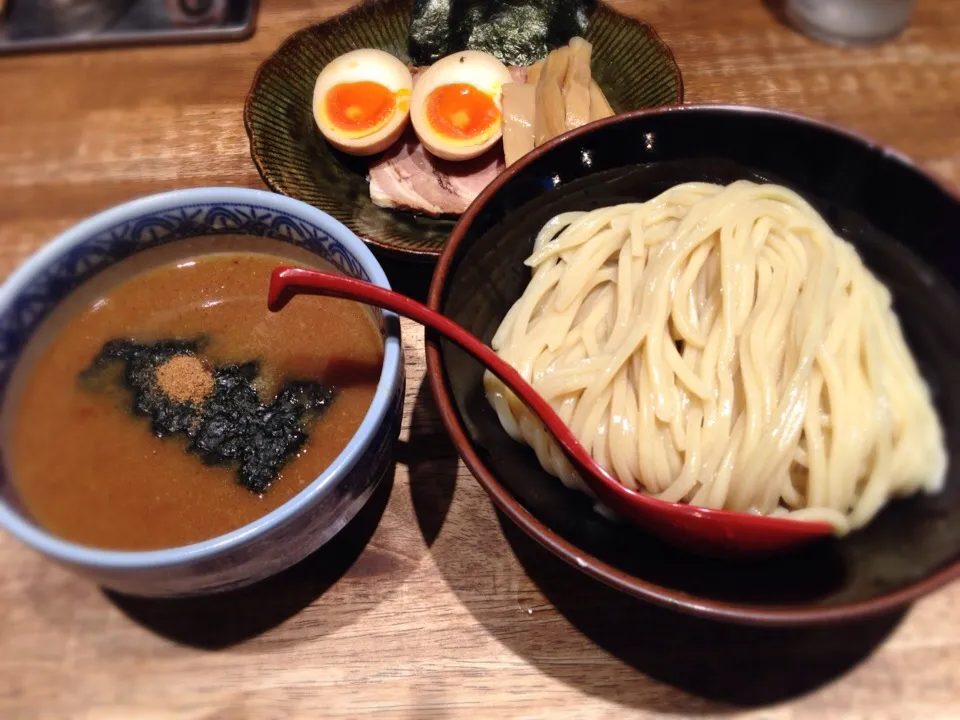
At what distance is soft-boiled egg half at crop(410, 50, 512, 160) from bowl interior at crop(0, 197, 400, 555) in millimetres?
671

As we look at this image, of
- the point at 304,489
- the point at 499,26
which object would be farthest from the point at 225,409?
the point at 499,26

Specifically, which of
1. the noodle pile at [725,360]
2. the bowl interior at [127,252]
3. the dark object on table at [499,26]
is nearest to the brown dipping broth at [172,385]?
the bowl interior at [127,252]

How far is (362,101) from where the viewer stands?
1.85 meters

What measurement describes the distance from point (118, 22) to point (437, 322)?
6.01 ft

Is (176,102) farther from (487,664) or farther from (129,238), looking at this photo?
(487,664)

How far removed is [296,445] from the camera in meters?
1.15

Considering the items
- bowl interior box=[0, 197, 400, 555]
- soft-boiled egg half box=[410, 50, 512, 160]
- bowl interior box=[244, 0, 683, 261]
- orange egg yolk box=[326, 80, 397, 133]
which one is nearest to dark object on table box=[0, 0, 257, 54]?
bowl interior box=[244, 0, 683, 261]

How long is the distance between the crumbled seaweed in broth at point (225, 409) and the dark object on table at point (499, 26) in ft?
3.90

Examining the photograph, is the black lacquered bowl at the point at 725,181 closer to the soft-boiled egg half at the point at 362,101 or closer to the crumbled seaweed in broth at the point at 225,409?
the crumbled seaweed in broth at the point at 225,409

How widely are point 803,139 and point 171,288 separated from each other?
114 centimetres

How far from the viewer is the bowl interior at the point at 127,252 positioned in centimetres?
117

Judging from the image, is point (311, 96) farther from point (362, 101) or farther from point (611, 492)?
point (611, 492)

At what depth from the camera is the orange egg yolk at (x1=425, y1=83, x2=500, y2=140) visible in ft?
5.99

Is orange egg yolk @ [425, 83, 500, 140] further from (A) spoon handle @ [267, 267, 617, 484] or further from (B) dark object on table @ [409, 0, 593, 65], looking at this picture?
(A) spoon handle @ [267, 267, 617, 484]
